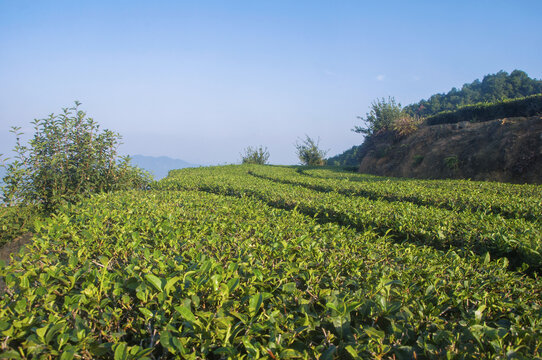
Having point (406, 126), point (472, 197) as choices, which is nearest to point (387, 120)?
point (406, 126)

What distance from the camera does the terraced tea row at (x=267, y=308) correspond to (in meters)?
1.37

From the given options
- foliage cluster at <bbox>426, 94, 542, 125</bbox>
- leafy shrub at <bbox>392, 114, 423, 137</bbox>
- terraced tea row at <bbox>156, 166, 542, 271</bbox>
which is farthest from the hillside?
terraced tea row at <bbox>156, 166, 542, 271</bbox>

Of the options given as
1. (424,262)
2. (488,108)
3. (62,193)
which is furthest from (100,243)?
(488,108)

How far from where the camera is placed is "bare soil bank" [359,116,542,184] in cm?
1193

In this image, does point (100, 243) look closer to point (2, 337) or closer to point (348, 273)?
point (2, 337)

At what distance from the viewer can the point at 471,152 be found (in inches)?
552

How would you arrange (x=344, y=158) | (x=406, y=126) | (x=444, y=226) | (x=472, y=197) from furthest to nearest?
(x=344, y=158)
(x=406, y=126)
(x=472, y=197)
(x=444, y=226)

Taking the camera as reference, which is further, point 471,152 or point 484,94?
point 484,94

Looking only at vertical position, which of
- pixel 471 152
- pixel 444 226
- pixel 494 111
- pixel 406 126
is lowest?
pixel 444 226

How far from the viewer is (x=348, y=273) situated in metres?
2.22

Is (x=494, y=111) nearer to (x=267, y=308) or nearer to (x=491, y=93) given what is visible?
(x=267, y=308)

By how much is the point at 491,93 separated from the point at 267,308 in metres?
45.6

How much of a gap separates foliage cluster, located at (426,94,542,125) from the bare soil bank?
1.04 meters

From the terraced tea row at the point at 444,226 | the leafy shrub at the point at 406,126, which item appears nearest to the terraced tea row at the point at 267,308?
the terraced tea row at the point at 444,226
